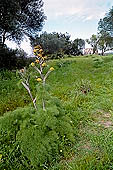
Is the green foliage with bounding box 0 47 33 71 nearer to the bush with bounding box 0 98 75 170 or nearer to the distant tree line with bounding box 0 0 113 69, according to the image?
the distant tree line with bounding box 0 0 113 69

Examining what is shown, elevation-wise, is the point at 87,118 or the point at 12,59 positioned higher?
the point at 12,59

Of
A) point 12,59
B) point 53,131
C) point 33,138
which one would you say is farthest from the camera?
point 12,59

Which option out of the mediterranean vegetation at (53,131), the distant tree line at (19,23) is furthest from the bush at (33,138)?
the distant tree line at (19,23)

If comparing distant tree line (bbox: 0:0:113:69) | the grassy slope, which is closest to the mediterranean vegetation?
the grassy slope

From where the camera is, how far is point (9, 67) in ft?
28.9

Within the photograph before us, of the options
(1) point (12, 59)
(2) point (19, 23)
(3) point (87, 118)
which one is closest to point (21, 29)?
(2) point (19, 23)

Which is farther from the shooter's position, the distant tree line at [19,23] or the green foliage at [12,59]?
the green foliage at [12,59]

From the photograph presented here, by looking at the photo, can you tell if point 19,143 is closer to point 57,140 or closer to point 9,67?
point 57,140

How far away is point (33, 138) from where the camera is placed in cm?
217

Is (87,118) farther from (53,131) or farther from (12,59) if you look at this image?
(12,59)

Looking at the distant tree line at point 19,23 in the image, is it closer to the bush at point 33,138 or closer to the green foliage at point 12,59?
the green foliage at point 12,59

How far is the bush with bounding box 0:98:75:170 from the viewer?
2.12 meters

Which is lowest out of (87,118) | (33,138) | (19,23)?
(87,118)

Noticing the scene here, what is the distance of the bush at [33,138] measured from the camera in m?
2.12
